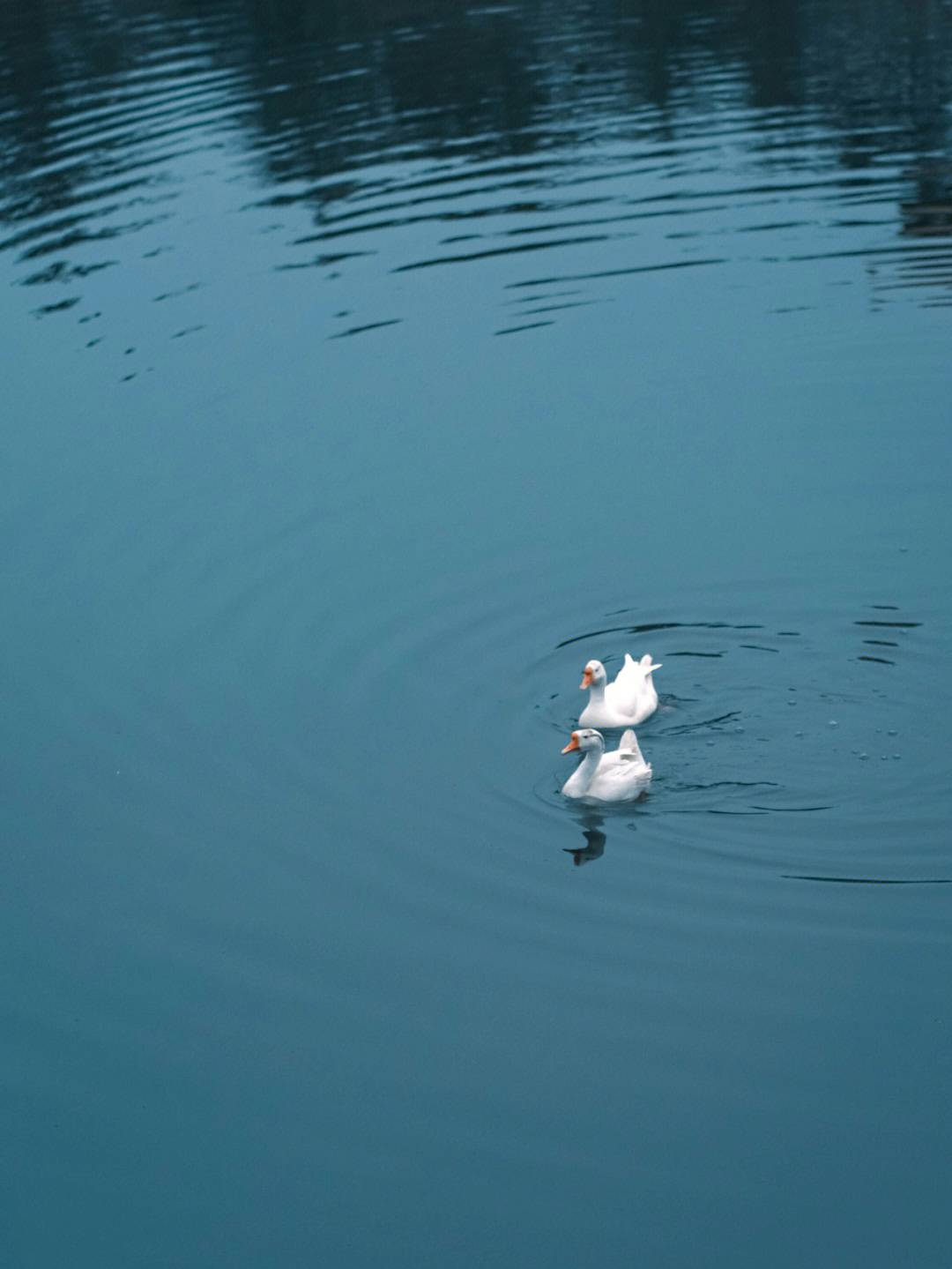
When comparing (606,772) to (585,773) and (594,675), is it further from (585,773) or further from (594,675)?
(594,675)

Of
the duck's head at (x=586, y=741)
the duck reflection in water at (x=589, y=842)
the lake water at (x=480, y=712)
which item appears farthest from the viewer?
the duck's head at (x=586, y=741)

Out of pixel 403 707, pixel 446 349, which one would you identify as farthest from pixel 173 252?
pixel 403 707

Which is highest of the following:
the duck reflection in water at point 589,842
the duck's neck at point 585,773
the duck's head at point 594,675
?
the duck's head at point 594,675

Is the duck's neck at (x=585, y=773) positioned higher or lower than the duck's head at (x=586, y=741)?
lower

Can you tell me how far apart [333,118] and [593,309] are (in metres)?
13.5

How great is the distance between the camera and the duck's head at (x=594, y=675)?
1484cm

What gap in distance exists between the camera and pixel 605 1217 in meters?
10.3

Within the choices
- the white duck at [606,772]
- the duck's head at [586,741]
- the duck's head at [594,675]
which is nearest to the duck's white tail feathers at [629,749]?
the white duck at [606,772]

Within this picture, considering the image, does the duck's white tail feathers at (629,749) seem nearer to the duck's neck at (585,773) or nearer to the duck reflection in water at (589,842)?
the duck's neck at (585,773)

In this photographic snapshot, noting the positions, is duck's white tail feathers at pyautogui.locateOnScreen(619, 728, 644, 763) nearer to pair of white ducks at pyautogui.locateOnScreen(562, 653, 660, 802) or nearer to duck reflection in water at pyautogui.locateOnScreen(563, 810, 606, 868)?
pair of white ducks at pyautogui.locateOnScreen(562, 653, 660, 802)

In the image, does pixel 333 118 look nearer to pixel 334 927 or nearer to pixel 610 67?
pixel 610 67

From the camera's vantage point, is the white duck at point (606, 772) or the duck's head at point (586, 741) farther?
the duck's head at point (586, 741)

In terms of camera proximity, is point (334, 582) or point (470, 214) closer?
point (334, 582)

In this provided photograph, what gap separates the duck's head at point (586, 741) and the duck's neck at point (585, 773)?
0.20ft
